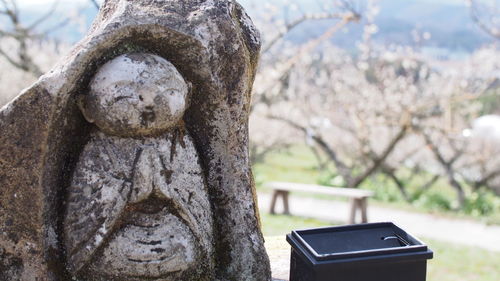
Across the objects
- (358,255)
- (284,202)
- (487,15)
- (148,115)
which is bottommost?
(284,202)

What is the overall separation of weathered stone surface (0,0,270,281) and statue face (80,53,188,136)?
12mm

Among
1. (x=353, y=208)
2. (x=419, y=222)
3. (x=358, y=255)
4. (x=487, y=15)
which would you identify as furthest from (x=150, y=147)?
(x=487, y=15)

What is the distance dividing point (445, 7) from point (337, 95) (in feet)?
24.5

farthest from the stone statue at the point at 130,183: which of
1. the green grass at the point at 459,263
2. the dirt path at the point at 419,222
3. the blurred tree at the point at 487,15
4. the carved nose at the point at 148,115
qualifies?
the blurred tree at the point at 487,15

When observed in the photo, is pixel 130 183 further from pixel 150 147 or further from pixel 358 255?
pixel 358 255

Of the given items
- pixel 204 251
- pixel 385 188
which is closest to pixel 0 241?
pixel 204 251

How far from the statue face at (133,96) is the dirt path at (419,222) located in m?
5.26

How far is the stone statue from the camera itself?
6.62 ft

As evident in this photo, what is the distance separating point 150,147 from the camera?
2.11 meters

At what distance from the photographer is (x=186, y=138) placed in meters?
2.25

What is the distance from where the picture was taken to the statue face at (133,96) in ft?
6.57

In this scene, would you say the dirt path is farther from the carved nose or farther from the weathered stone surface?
the carved nose

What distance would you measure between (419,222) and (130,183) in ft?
20.6

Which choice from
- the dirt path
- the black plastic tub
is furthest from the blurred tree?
the black plastic tub
